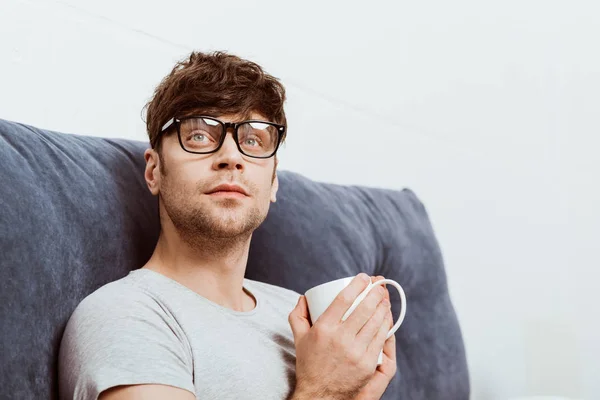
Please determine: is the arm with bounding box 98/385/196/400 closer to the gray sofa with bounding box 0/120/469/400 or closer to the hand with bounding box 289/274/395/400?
the gray sofa with bounding box 0/120/469/400

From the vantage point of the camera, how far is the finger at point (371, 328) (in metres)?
1.00

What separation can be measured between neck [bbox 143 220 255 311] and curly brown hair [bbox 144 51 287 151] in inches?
6.6

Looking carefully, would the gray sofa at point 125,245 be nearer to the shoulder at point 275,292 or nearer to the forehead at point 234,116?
the shoulder at point 275,292

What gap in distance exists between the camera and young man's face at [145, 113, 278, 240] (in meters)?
1.12

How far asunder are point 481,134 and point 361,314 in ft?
5.37

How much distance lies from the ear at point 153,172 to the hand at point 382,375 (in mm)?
391

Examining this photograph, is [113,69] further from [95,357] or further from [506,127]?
[506,127]

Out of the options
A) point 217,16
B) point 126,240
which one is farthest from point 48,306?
point 217,16

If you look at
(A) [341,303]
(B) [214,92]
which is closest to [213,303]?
(A) [341,303]

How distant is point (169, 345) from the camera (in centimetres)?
91

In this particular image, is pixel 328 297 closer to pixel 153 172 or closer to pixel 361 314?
pixel 361 314

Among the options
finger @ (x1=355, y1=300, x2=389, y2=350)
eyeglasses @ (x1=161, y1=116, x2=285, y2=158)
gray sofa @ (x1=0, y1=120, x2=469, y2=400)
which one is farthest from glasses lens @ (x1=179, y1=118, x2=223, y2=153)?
finger @ (x1=355, y1=300, x2=389, y2=350)

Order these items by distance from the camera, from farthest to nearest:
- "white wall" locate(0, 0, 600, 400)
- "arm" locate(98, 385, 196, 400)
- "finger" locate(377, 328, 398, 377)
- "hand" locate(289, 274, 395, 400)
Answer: "white wall" locate(0, 0, 600, 400) → "finger" locate(377, 328, 398, 377) → "hand" locate(289, 274, 395, 400) → "arm" locate(98, 385, 196, 400)

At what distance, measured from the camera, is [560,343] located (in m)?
2.49
